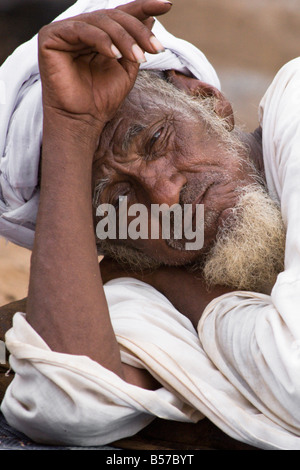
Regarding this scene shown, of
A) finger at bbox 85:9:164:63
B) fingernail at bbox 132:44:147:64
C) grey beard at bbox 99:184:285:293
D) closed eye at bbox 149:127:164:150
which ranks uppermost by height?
finger at bbox 85:9:164:63

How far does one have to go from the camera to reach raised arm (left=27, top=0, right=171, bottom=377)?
6.21ft

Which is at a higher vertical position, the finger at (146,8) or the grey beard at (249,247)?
the finger at (146,8)

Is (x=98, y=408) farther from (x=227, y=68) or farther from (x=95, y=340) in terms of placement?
(x=227, y=68)

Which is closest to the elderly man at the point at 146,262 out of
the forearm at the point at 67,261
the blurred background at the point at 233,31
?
the forearm at the point at 67,261

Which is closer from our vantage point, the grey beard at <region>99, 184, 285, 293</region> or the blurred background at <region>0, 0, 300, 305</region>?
the grey beard at <region>99, 184, 285, 293</region>

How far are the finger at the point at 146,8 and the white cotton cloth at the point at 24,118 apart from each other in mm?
538

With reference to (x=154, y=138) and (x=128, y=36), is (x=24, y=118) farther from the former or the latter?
(x=128, y=36)

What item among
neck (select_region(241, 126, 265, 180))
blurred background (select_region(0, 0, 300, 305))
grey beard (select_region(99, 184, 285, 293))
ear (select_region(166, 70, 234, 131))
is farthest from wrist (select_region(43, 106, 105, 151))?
blurred background (select_region(0, 0, 300, 305))

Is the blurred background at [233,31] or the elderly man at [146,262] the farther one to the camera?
the blurred background at [233,31]

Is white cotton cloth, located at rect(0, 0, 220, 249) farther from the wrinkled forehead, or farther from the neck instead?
the neck

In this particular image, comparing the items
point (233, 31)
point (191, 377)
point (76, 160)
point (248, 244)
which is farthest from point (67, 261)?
point (233, 31)

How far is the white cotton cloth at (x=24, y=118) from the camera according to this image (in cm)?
243

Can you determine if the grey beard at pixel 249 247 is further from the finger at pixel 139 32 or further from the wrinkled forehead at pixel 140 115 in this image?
the finger at pixel 139 32

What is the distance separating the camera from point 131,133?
2.37 m
